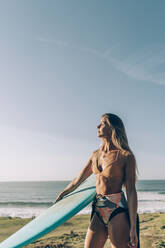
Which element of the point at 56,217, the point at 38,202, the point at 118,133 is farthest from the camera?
the point at 38,202

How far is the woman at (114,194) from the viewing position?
1873 millimetres

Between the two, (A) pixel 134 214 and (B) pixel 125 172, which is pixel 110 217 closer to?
(A) pixel 134 214

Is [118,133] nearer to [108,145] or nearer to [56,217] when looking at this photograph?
[108,145]

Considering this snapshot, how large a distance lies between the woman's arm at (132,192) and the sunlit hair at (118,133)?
0.12 metres

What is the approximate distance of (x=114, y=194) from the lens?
1979mm

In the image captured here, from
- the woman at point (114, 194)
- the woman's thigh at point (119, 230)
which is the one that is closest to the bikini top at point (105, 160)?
the woman at point (114, 194)

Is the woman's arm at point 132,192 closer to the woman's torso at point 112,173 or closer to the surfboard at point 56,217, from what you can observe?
the woman's torso at point 112,173

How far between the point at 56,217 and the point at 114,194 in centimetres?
71

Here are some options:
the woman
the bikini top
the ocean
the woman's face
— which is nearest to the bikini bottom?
the woman

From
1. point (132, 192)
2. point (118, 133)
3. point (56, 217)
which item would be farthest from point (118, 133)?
point (56, 217)

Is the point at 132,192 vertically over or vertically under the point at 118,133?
under

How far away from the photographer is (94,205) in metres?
2.12

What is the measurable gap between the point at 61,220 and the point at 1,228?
30.1 ft

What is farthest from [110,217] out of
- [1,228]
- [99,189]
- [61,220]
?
[1,228]
